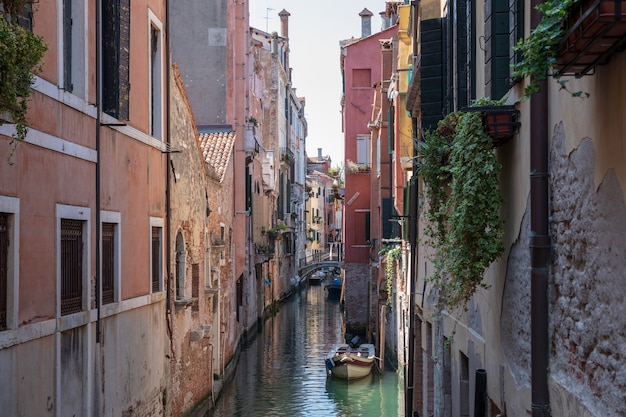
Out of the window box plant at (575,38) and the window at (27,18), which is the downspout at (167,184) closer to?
the window at (27,18)

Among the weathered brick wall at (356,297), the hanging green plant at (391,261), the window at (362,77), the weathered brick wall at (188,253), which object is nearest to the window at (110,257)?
the weathered brick wall at (188,253)

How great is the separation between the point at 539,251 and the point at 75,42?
5414 millimetres

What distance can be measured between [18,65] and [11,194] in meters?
1.47

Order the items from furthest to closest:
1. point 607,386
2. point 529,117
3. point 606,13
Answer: point 529,117, point 607,386, point 606,13

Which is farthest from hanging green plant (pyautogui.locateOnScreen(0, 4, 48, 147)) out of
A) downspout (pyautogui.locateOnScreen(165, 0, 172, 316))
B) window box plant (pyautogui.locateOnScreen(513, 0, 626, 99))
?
downspout (pyautogui.locateOnScreen(165, 0, 172, 316))

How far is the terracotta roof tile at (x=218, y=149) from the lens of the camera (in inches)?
853

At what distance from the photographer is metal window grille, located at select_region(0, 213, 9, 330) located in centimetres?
672

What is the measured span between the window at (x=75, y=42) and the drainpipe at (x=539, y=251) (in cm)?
489

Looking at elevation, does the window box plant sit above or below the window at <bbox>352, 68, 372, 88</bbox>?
below

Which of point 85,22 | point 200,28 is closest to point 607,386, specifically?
point 85,22

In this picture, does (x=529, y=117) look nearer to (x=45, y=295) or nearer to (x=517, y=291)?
(x=517, y=291)

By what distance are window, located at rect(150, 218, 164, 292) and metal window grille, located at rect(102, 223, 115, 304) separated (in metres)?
1.84

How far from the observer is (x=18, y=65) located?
18.6 ft

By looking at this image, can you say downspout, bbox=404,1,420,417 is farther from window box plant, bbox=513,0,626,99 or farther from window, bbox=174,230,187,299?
window box plant, bbox=513,0,626,99
